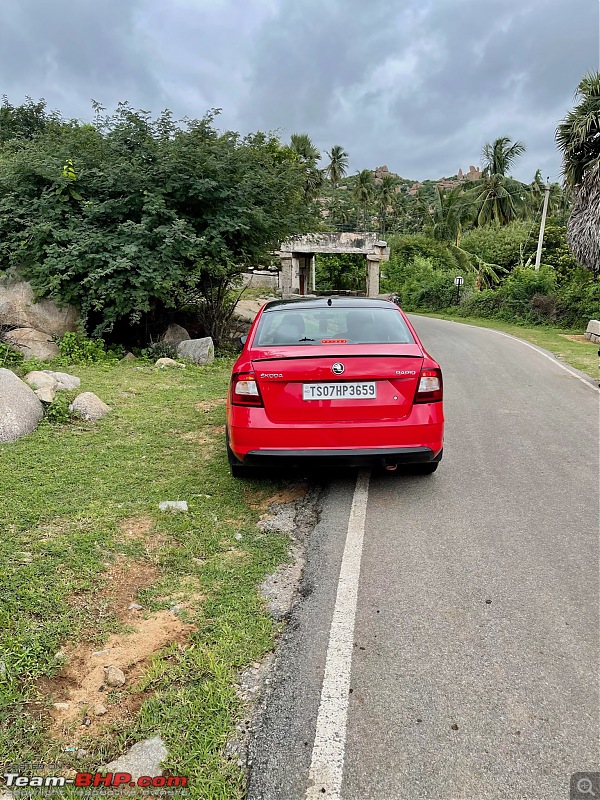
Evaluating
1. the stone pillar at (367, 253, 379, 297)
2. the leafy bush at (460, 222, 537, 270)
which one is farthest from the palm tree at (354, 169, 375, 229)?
the stone pillar at (367, 253, 379, 297)

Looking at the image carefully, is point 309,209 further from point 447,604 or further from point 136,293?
point 447,604

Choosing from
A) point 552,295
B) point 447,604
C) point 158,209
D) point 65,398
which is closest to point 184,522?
point 447,604

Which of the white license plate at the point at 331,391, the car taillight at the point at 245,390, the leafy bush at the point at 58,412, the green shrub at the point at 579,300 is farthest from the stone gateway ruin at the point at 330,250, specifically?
the white license plate at the point at 331,391

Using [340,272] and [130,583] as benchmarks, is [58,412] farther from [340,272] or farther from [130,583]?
[340,272]

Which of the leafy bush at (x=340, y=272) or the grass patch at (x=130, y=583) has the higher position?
the leafy bush at (x=340, y=272)

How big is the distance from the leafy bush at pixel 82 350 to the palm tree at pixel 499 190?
4053 centimetres

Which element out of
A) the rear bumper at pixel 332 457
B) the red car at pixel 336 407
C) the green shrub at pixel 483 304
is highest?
the red car at pixel 336 407

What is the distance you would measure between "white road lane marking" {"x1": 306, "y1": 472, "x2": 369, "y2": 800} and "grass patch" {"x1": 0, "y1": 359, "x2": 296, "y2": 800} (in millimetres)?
301

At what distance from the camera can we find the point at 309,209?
44.0ft

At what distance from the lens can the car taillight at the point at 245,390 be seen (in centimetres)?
430

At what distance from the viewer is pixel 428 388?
4.38 meters

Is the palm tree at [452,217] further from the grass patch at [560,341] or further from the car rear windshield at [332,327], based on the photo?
the car rear windshield at [332,327]

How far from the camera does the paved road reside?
2.09 metres

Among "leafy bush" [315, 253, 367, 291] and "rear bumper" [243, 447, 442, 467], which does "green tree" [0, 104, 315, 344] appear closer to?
"rear bumper" [243, 447, 442, 467]
